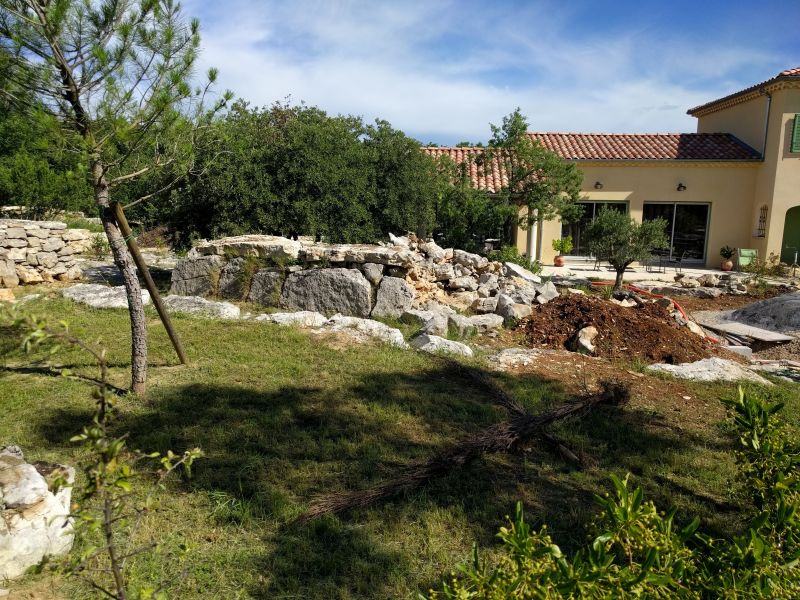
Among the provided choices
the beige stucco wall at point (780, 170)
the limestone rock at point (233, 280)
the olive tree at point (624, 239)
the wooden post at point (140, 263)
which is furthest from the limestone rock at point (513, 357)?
the beige stucco wall at point (780, 170)

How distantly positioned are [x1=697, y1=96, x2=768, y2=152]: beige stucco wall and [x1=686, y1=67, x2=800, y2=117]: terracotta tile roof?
196 millimetres

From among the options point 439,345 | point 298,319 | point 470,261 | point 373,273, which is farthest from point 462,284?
point 298,319

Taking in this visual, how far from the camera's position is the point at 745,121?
18.7 m

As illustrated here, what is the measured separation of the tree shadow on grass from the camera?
290 cm

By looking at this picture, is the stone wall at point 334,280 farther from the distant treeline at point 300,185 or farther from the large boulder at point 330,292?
the distant treeline at point 300,185

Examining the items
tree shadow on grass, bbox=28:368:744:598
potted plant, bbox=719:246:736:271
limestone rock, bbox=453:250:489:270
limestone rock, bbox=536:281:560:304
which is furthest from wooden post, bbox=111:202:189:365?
potted plant, bbox=719:246:736:271

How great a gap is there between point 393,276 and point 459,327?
1410 millimetres

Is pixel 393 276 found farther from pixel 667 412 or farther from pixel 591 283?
pixel 591 283

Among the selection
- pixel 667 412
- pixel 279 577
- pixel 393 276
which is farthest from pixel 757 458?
pixel 393 276

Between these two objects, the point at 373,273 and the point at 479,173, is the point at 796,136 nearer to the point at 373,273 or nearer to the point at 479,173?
the point at 479,173

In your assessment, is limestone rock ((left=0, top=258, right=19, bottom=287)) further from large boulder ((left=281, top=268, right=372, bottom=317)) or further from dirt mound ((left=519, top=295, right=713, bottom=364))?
dirt mound ((left=519, top=295, right=713, bottom=364))

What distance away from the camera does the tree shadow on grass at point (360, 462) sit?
2904 mm

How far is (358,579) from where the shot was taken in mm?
2764

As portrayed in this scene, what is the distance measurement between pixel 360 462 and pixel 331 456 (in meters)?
0.23
